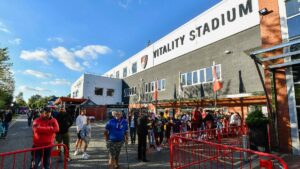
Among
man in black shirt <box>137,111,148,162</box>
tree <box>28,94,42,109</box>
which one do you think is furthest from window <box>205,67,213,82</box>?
tree <box>28,94,42,109</box>

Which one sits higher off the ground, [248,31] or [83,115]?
[248,31]

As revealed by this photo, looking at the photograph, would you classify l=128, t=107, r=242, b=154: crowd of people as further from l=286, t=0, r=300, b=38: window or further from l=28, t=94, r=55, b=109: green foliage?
l=28, t=94, r=55, b=109: green foliage

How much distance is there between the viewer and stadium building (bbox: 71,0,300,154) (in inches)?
348

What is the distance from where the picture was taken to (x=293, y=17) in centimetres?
895

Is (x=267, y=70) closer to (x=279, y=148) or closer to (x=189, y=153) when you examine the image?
(x=279, y=148)

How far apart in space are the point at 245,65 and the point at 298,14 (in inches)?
212

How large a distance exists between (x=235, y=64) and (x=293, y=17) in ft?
19.2

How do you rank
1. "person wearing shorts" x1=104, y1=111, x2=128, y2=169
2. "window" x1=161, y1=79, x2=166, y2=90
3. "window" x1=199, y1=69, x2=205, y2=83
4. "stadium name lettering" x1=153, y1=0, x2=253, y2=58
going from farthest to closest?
"window" x1=161, y1=79, x2=166, y2=90 < "window" x1=199, y1=69, x2=205, y2=83 < "stadium name lettering" x1=153, y1=0, x2=253, y2=58 < "person wearing shorts" x1=104, y1=111, x2=128, y2=169

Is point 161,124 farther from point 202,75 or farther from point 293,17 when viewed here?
point 202,75

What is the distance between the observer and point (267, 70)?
31.9ft

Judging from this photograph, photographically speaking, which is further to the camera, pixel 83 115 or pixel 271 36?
pixel 271 36

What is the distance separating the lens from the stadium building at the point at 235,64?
348 inches

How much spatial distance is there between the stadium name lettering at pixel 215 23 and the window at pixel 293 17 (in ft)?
15.5

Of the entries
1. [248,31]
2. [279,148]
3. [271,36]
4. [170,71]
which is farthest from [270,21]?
[170,71]
